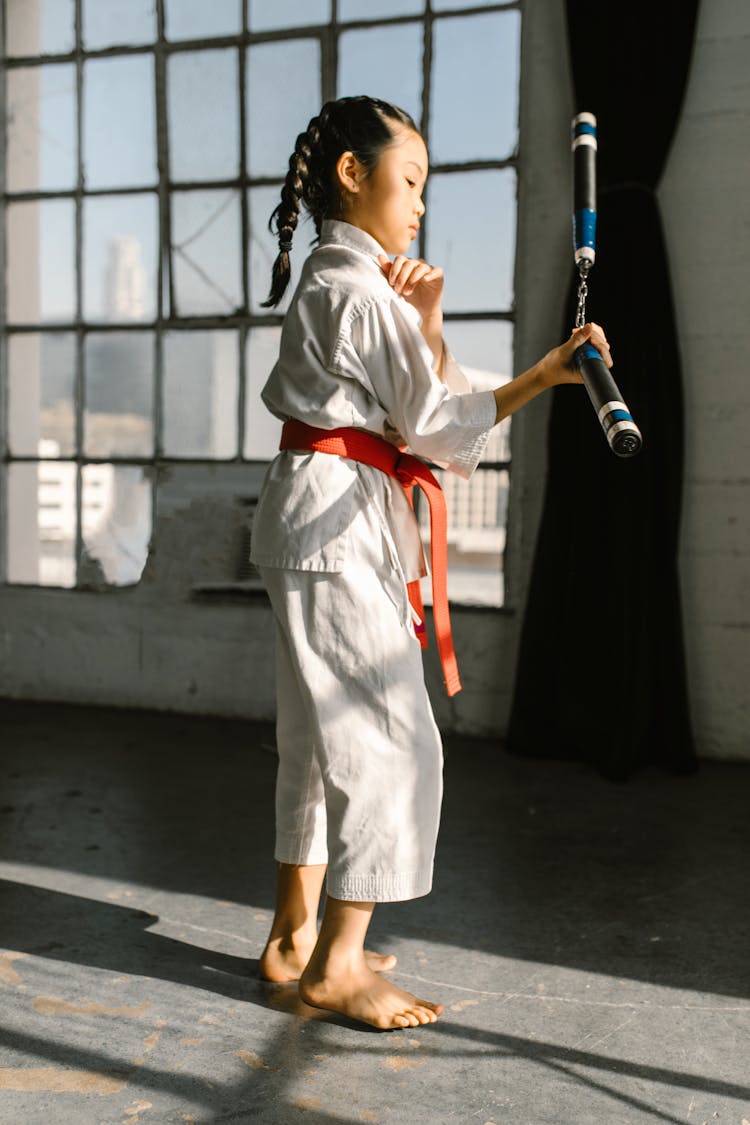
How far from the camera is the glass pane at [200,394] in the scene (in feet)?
12.2

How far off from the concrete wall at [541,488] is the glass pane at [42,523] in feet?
1.17

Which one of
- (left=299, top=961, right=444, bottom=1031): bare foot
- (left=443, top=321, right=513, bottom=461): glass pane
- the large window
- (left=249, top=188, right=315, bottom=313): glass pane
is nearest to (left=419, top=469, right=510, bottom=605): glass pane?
the large window

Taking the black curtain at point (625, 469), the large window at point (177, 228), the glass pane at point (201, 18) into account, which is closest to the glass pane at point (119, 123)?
the large window at point (177, 228)

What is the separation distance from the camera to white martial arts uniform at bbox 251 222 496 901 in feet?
5.00

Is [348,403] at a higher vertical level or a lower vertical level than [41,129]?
lower

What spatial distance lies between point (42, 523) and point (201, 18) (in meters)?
1.75

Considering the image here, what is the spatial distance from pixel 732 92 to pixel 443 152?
2.74 feet

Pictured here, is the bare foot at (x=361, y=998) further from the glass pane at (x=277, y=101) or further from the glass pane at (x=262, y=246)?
the glass pane at (x=277, y=101)

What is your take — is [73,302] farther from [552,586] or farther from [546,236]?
[552,586]

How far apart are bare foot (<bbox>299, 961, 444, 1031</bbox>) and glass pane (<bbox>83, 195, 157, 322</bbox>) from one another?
271 centimetres

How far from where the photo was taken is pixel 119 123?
378 cm

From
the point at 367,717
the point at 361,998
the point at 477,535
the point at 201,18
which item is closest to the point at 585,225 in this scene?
the point at 367,717

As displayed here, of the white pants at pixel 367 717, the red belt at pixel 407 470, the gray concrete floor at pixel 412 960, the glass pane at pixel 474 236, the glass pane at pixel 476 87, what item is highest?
the glass pane at pixel 476 87

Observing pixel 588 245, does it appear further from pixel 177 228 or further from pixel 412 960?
pixel 177 228
